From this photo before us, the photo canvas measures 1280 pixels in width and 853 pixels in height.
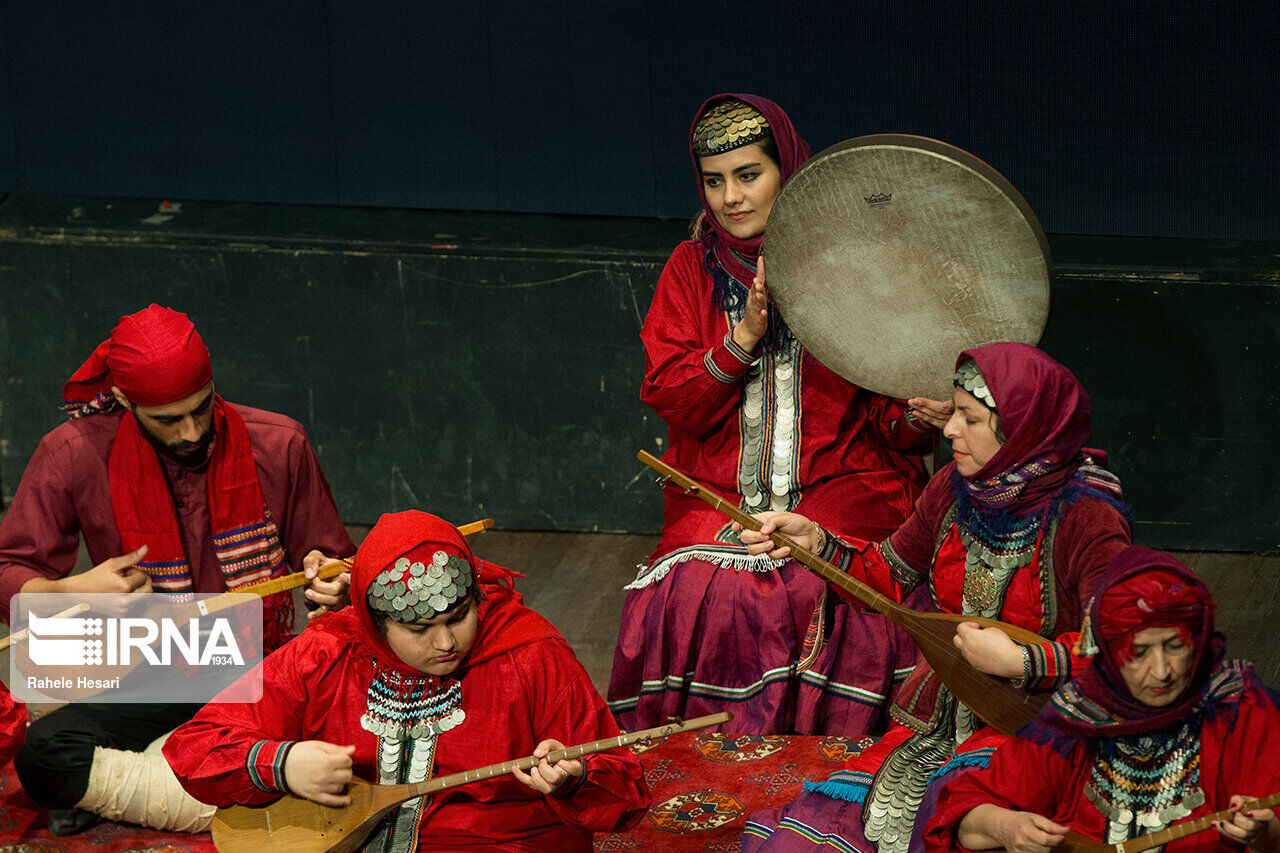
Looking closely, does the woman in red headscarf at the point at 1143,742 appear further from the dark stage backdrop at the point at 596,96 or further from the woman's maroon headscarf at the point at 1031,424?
the dark stage backdrop at the point at 596,96

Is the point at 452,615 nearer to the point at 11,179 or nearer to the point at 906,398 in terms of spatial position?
the point at 906,398

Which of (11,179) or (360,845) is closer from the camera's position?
(360,845)

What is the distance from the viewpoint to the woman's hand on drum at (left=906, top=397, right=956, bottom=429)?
3822 millimetres

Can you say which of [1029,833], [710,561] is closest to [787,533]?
[710,561]

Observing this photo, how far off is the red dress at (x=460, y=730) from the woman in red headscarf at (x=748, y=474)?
0.94 metres

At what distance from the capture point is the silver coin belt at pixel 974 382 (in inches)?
124

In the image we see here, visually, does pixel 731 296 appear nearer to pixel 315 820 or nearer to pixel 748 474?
pixel 748 474

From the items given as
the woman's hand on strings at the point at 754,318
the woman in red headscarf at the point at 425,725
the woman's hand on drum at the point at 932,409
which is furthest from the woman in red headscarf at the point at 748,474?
the woman in red headscarf at the point at 425,725

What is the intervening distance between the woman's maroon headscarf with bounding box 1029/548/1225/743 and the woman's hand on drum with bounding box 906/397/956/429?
1.04 m

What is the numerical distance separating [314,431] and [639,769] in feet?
10.3

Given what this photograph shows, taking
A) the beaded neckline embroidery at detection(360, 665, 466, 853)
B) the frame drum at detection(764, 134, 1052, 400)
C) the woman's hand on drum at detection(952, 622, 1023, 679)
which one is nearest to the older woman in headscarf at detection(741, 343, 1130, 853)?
the woman's hand on drum at detection(952, 622, 1023, 679)

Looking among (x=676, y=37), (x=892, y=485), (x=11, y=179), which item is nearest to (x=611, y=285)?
(x=676, y=37)

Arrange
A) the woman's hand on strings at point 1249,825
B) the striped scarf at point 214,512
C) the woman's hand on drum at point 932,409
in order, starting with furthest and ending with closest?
the striped scarf at point 214,512 < the woman's hand on drum at point 932,409 < the woman's hand on strings at point 1249,825

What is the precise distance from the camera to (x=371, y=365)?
598 centimetres
